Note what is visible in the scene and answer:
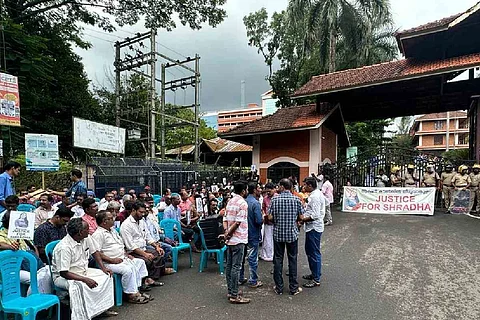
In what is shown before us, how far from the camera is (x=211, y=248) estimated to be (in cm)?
610

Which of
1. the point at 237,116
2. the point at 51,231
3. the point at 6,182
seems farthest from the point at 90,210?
the point at 237,116

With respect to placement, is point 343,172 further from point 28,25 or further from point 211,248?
point 28,25

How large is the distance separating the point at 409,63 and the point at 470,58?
2819 millimetres

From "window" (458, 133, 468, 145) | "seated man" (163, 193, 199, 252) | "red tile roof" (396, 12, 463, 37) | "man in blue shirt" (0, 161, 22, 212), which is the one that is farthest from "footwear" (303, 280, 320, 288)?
"window" (458, 133, 468, 145)

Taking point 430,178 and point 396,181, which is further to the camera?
point 396,181

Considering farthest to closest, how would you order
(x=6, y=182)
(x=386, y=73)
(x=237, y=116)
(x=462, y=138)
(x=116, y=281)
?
(x=237, y=116) → (x=462, y=138) → (x=386, y=73) → (x=6, y=182) → (x=116, y=281)

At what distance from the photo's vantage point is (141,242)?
17.8 feet

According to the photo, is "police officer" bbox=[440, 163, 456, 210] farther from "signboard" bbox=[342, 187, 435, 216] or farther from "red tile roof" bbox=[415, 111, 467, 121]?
"red tile roof" bbox=[415, 111, 467, 121]

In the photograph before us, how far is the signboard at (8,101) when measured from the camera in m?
7.98

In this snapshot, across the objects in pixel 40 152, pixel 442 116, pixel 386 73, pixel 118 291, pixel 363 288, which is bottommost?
pixel 363 288

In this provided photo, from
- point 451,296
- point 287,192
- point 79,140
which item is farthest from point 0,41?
point 451,296

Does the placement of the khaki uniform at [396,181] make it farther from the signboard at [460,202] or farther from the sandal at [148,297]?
the sandal at [148,297]

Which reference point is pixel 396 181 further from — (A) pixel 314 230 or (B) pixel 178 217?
(B) pixel 178 217

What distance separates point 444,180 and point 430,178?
0.49 metres
